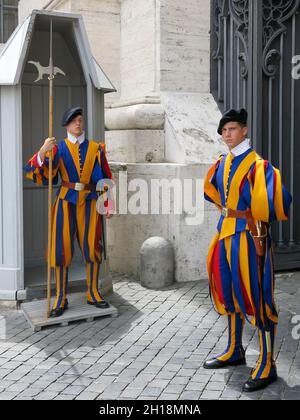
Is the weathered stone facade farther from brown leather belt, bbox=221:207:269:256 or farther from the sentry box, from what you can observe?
brown leather belt, bbox=221:207:269:256

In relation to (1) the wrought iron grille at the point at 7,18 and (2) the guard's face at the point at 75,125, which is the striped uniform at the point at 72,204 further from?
(1) the wrought iron grille at the point at 7,18

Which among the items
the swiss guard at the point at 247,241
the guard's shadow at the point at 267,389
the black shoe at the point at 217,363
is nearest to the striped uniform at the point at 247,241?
the swiss guard at the point at 247,241

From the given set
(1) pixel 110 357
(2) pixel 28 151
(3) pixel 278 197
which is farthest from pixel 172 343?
(2) pixel 28 151

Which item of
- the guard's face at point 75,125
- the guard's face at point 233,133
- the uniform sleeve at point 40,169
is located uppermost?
the guard's face at point 75,125

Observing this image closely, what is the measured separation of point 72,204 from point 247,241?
1.87 metres

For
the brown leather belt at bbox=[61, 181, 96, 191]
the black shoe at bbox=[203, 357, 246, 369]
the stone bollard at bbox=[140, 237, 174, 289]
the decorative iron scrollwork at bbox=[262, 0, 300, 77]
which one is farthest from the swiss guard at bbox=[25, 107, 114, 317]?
the decorative iron scrollwork at bbox=[262, 0, 300, 77]

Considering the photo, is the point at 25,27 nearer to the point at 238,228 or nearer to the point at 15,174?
the point at 15,174

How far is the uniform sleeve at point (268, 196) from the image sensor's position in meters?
3.70

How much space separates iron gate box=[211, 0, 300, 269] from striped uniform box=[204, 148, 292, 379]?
2562 mm

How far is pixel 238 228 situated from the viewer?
3.93 meters

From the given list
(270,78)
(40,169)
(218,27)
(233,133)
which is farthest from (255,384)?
(218,27)

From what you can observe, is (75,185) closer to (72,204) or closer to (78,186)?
(78,186)

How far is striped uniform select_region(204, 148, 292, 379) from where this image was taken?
3.75m

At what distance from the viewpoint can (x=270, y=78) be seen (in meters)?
6.54
